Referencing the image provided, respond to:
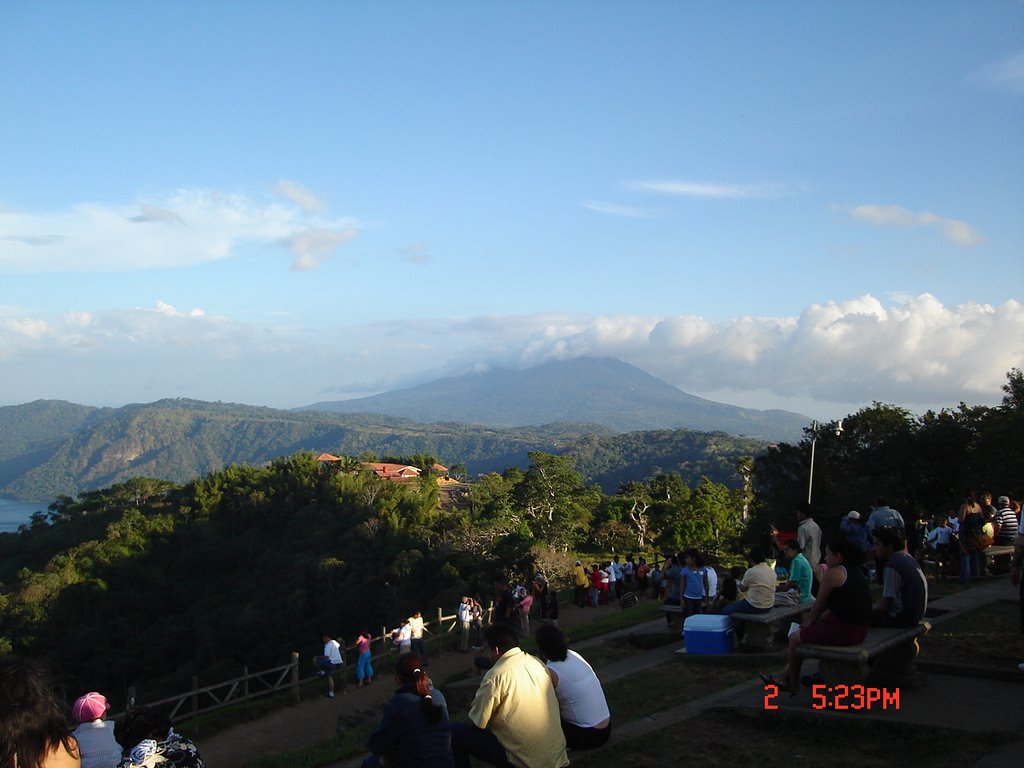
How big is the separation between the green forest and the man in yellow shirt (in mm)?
19074

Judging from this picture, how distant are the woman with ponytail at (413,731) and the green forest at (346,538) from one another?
19.4m

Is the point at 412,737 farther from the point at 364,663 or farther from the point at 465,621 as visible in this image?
the point at 465,621

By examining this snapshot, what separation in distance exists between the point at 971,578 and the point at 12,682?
1191cm

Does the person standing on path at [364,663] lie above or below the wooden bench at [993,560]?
below

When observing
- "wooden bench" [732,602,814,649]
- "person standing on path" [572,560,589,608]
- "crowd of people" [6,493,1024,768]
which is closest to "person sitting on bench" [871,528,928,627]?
"crowd of people" [6,493,1024,768]

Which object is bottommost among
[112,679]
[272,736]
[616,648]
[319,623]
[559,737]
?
[112,679]

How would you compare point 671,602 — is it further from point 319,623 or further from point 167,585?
point 167,585

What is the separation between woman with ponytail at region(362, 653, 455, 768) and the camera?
435cm

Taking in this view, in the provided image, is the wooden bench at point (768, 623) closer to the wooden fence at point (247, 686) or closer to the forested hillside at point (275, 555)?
the wooden fence at point (247, 686)

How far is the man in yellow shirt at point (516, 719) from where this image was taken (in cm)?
438

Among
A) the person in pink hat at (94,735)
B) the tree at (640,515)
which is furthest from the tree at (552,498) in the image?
the person in pink hat at (94,735)

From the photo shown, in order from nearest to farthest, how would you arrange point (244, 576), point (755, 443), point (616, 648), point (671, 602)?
point (616, 648) < point (671, 602) < point (244, 576) < point (755, 443)

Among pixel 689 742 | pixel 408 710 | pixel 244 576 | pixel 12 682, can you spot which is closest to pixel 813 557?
pixel 689 742

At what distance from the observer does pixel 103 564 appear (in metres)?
49.7
